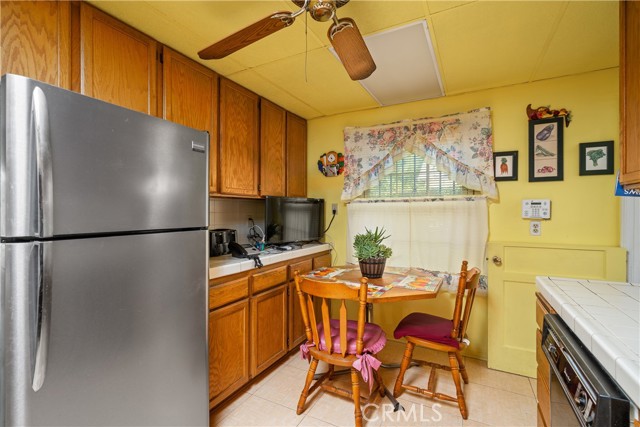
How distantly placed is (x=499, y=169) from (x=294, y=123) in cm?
196

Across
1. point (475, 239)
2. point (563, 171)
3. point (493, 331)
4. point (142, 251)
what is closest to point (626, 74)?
point (563, 171)

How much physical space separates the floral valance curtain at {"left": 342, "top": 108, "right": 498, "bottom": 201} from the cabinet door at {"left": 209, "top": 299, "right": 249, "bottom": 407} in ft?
5.09

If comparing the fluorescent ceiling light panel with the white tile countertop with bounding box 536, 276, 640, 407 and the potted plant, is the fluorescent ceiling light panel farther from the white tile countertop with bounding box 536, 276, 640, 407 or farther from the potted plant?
the white tile countertop with bounding box 536, 276, 640, 407

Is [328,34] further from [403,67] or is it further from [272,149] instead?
[272,149]

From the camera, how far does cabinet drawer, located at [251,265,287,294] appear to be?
202cm

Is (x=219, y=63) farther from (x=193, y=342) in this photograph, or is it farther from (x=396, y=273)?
(x=396, y=273)

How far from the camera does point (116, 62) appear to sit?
1.49 m

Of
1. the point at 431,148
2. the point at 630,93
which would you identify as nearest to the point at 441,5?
the point at 630,93

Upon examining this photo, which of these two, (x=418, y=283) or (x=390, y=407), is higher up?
(x=418, y=283)

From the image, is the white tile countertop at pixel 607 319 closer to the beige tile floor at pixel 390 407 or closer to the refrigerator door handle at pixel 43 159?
the beige tile floor at pixel 390 407

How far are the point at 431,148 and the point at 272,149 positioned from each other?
1.45 metres

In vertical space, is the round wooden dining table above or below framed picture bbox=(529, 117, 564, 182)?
below

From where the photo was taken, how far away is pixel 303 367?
2295 millimetres

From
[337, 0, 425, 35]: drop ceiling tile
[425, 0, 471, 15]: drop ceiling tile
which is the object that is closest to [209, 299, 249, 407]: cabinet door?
[337, 0, 425, 35]: drop ceiling tile
